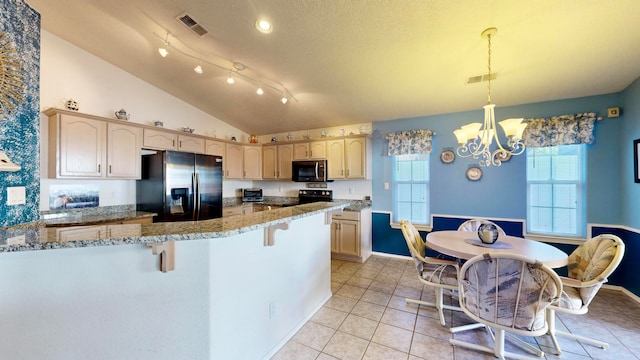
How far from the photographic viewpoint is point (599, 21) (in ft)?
6.38

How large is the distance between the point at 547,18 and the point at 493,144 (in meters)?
1.84

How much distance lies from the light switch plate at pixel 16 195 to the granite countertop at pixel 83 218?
93 cm

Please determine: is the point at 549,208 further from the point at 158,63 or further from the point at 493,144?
the point at 158,63

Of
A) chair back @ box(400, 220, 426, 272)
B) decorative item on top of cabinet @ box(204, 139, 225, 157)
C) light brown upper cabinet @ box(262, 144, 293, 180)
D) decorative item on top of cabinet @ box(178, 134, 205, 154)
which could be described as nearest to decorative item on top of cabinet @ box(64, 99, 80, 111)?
decorative item on top of cabinet @ box(178, 134, 205, 154)

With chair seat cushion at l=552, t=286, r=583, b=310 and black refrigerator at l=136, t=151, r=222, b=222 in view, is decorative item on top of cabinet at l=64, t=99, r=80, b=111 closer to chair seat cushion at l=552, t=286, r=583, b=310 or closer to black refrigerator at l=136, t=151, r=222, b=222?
black refrigerator at l=136, t=151, r=222, b=222

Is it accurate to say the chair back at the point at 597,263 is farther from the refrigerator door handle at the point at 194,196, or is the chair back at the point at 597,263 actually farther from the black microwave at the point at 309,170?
the refrigerator door handle at the point at 194,196

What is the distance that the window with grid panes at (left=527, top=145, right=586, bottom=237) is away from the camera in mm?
3104

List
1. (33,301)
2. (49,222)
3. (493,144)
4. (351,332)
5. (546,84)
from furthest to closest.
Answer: (493,144), (546,84), (49,222), (351,332), (33,301)

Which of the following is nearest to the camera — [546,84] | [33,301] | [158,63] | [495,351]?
[33,301]

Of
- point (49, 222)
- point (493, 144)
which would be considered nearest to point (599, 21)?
point (493, 144)

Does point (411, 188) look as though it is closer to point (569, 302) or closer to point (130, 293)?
point (569, 302)

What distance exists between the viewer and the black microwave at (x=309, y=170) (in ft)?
14.1

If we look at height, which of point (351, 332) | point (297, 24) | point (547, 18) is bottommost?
point (351, 332)

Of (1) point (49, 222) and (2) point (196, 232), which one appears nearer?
(2) point (196, 232)
